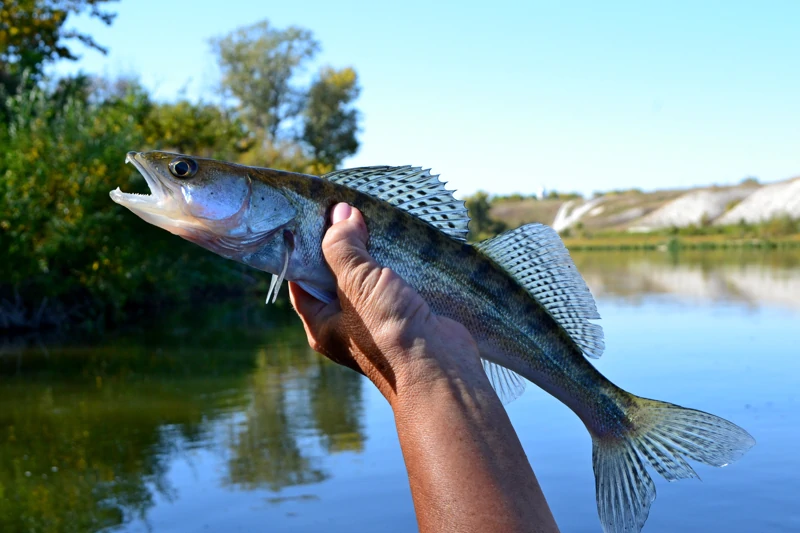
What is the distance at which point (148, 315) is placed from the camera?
26641 mm

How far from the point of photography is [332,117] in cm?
5925

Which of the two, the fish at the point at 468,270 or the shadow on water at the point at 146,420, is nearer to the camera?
the fish at the point at 468,270

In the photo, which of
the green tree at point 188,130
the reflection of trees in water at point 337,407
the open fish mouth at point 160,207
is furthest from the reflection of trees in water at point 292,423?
the green tree at point 188,130

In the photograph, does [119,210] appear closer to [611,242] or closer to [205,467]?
[205,467]

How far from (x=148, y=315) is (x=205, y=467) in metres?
18.1

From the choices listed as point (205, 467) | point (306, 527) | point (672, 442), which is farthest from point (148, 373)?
point (672, 442)

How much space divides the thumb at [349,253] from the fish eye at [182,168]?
0.54m

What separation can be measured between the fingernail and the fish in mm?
54

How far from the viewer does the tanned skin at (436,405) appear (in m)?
1.94

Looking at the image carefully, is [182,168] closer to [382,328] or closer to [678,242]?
[382,328]

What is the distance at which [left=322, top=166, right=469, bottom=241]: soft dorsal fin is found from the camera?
315 centimetres

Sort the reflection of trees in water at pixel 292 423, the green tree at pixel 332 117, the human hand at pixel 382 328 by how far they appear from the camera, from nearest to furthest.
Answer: the human hand at pixel 382 328 → the reflection of trees in water at pixel 292 423 → the green tree at pixel 332 117

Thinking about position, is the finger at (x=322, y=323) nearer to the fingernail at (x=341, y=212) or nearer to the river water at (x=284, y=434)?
the fingernail at (x=341, y=212)

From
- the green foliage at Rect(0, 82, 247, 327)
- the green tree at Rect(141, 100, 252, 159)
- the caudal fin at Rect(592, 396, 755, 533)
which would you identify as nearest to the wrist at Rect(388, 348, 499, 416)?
the caudal fin at Rect(592, 396, 755, 533)
